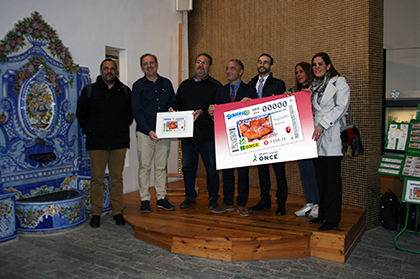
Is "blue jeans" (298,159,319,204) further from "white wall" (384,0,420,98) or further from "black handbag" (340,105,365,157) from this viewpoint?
"white wall" (384,0,420,98)

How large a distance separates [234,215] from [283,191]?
0.58 meters

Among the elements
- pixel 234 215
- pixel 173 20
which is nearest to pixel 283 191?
pixel 234 215

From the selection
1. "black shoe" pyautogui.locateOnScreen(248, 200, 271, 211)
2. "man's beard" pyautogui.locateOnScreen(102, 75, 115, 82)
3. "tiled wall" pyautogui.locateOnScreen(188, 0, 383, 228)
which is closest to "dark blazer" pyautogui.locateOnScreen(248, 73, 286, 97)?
"tiled wall" pyautogui.locateOnScreen(188, 0, 383, 228)

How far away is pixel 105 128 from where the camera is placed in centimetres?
356

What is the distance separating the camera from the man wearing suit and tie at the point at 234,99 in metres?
3.36

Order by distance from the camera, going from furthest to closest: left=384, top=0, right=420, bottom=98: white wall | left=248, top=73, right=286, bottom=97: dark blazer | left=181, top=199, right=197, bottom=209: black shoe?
left=384, top=0, right=420, bottom=98: white wall
left=181, top=199, right=197, bottom=209: black shoe
left=248, top=73, right=286, bottom=97: dark blazer

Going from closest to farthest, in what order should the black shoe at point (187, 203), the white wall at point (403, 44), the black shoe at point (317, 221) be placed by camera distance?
the black shoe at point (317, 221), the black shoe at point (187, 203), the white wall at point (403, 44)

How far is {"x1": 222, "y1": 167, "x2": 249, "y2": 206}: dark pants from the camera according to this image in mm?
3457

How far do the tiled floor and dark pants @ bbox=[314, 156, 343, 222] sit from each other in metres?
0.42

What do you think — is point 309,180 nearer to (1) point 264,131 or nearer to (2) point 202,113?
(1) point 264,131

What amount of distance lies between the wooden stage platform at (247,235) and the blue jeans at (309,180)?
0.25m

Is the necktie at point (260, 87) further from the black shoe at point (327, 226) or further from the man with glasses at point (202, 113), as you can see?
the black shoe at point (327, 226)

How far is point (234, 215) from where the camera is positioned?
3469 millimetres

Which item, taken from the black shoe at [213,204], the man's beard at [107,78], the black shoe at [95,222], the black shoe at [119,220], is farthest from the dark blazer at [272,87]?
the black shoe at [95,222]
